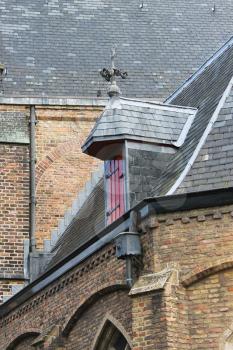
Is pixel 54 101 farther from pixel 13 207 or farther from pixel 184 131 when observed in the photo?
pixel 184 131

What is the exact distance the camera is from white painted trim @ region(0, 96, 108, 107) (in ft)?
69.7

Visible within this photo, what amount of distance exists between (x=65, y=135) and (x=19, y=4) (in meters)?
5.21

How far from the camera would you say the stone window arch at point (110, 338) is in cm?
1317

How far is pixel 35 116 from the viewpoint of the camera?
70.2ft

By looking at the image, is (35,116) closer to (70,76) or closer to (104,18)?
(70,76)

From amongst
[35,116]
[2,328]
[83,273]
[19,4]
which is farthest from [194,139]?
[19,4]

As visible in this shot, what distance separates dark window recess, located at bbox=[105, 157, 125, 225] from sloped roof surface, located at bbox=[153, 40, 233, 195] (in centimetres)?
94

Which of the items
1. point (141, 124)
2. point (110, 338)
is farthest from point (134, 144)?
point (110, 338)

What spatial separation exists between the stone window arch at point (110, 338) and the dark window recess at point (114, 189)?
1739 millimetres

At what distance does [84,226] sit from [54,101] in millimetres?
5450

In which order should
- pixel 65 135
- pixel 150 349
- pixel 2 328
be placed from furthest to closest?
1. pixel 65 135
2. pixel 2 328
3. pixel 150 349

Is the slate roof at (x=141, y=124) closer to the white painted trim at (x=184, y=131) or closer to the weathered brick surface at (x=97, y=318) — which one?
the white painted trim at (x=184, y=131)

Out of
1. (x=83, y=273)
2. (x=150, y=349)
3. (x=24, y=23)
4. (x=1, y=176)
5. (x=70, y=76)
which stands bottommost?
(x=150, y=349)

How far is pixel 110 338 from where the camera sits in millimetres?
13430
